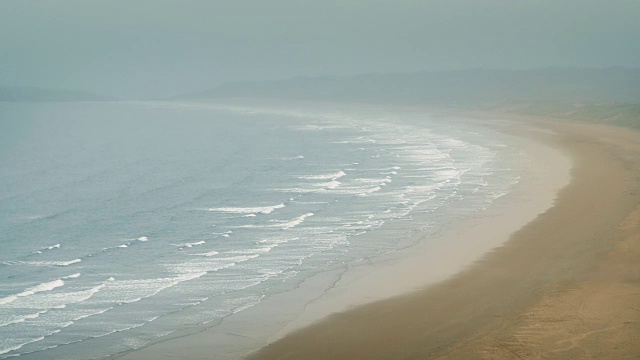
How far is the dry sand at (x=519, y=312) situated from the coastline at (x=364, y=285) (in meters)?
0.44

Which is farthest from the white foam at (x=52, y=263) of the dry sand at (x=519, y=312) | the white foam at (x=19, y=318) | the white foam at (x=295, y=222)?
the dry sand at (x=519, y=312)

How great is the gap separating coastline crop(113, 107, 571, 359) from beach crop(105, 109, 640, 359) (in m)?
0.03

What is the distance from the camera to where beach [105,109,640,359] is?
15227 millimetres

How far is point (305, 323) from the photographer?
17234 millimetres

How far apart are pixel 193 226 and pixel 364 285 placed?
1077 cm

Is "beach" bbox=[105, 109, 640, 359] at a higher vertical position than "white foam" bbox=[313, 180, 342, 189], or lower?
lower

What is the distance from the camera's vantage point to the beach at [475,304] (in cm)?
1523

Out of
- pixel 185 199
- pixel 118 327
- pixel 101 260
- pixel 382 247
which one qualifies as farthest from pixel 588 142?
pixel 118 327

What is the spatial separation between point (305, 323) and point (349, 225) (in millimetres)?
11869

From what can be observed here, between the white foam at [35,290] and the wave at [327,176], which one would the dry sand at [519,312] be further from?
the wave at [327,176]

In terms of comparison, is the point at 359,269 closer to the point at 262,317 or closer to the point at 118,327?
the point at 262,317

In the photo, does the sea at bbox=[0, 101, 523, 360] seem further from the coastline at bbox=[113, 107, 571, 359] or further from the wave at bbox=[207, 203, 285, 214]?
the coastline at bbox=[113, 107, 571, 359]

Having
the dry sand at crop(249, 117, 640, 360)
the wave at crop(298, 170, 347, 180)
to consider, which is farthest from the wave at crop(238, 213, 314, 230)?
the wave at crop(298, 170, 347, 180)

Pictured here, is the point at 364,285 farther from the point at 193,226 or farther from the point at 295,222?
the point at 193,226
